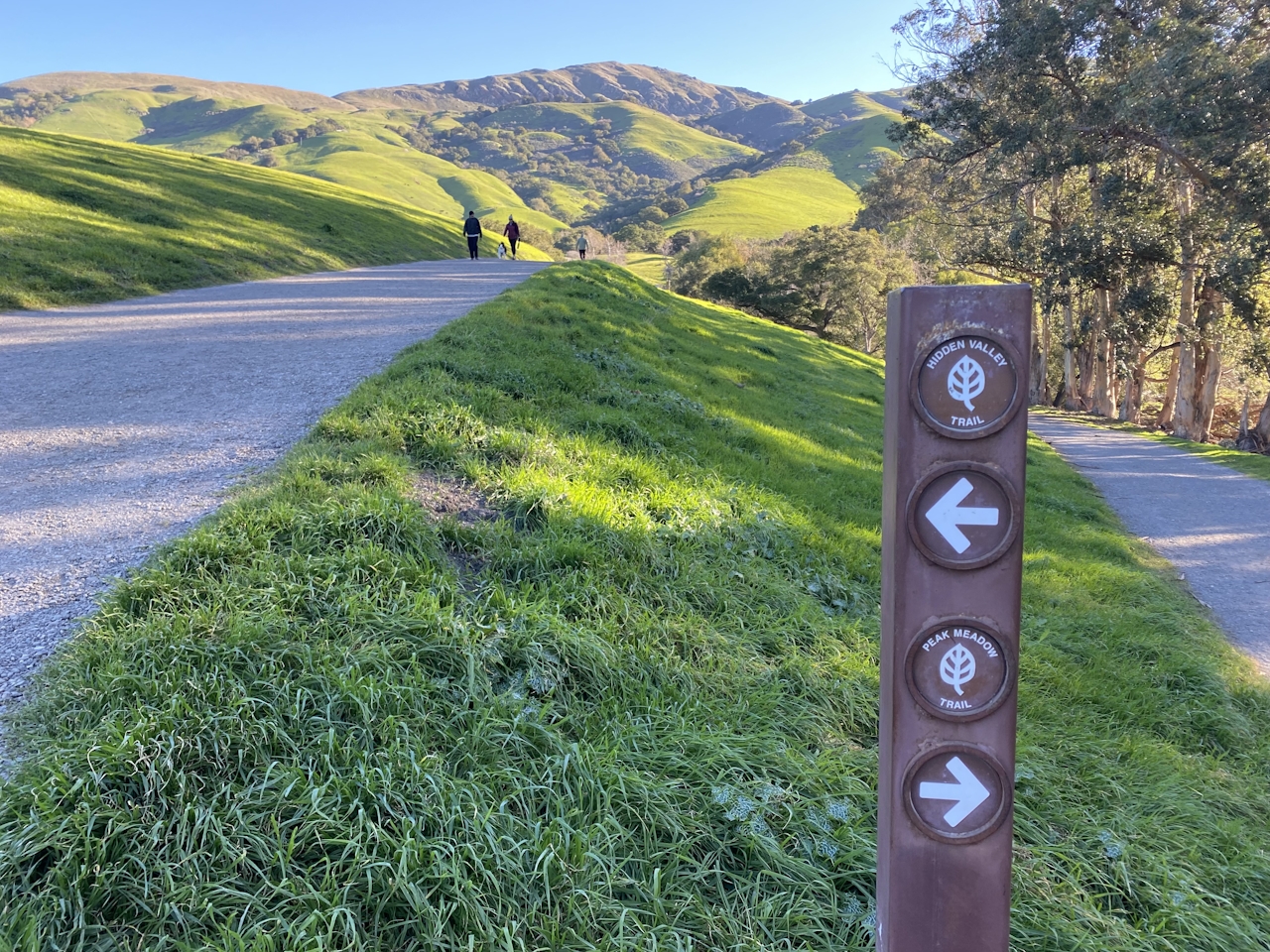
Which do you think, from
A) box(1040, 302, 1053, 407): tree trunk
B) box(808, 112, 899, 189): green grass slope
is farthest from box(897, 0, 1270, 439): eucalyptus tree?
box(808, 112, 899, 189): green grass slope

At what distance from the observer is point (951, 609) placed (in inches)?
64.4

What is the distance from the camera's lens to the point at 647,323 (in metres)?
13.5

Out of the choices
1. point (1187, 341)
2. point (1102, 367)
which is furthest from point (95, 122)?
point (1187, 341)

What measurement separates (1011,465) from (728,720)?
208cm

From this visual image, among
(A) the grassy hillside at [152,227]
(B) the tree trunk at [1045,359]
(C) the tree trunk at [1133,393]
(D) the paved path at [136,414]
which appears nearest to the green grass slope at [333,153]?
(A) the grassy hillside at [152,227]

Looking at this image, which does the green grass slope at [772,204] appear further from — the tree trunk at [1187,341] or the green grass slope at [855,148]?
the tree trunk at [1187,341]

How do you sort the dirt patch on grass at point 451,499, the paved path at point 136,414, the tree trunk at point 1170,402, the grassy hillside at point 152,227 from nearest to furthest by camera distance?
the paved path at point 136,414, the dirt patch on grass at point 451,499, the grassy hillside at point 152,227, the tree trunk at point 1170,402

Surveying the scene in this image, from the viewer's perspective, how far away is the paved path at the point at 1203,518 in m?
7.16

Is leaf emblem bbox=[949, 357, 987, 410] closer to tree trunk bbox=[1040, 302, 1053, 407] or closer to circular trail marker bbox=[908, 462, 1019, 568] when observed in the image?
circular trail marker bbox=[908, 462, 1019, 568]

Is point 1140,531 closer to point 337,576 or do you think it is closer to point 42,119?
point 337,576

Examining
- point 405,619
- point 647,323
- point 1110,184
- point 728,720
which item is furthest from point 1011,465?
point 1110,184

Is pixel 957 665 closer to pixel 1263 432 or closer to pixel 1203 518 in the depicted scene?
pixel 1203 518

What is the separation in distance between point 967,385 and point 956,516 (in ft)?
0.94

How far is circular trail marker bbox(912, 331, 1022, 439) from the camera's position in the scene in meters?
1.54
